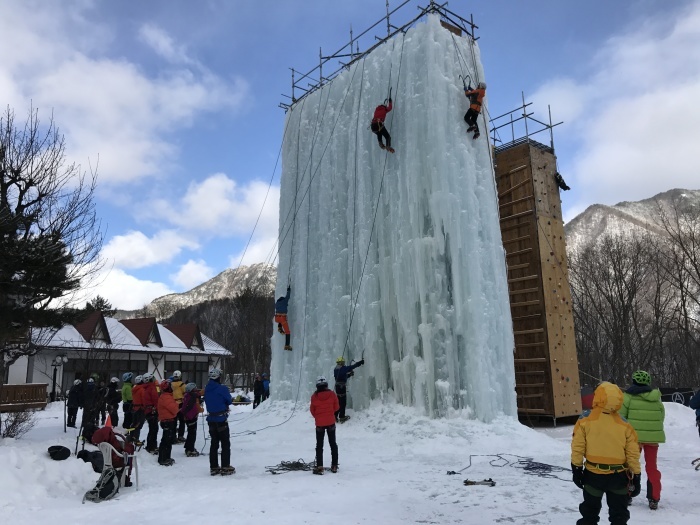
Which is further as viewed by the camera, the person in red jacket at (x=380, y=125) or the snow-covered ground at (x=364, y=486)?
the person in red jacket at (x=380, y=125)

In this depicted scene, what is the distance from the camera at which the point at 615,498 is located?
12.4 ft

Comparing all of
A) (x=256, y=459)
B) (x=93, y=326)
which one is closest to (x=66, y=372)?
(x=93, y=326)

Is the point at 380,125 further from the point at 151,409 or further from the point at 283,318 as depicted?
the point at 151,409

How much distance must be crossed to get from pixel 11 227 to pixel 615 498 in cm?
928

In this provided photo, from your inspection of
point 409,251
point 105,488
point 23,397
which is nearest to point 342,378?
point 409,251

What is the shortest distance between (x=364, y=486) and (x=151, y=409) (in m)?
4.59

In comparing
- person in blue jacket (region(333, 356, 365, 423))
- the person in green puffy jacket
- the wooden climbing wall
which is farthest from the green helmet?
the wooden climbing wall

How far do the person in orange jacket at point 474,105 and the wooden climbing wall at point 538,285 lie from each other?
11.9 feet

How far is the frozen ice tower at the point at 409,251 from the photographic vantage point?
10633 millimetres

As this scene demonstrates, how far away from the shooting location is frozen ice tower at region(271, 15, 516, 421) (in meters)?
10.6

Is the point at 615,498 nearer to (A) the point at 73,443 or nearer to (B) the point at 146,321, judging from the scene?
(A) the point at 73,443

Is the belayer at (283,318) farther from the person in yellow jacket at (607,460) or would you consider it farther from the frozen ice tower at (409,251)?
the person in yellow jacket at (607,460)

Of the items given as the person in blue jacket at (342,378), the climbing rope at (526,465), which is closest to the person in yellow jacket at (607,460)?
the climbing rope at (526,465)

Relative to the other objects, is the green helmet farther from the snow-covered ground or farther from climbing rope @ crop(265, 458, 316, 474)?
climbing rope @ crop(265, 458, 316, 474)
